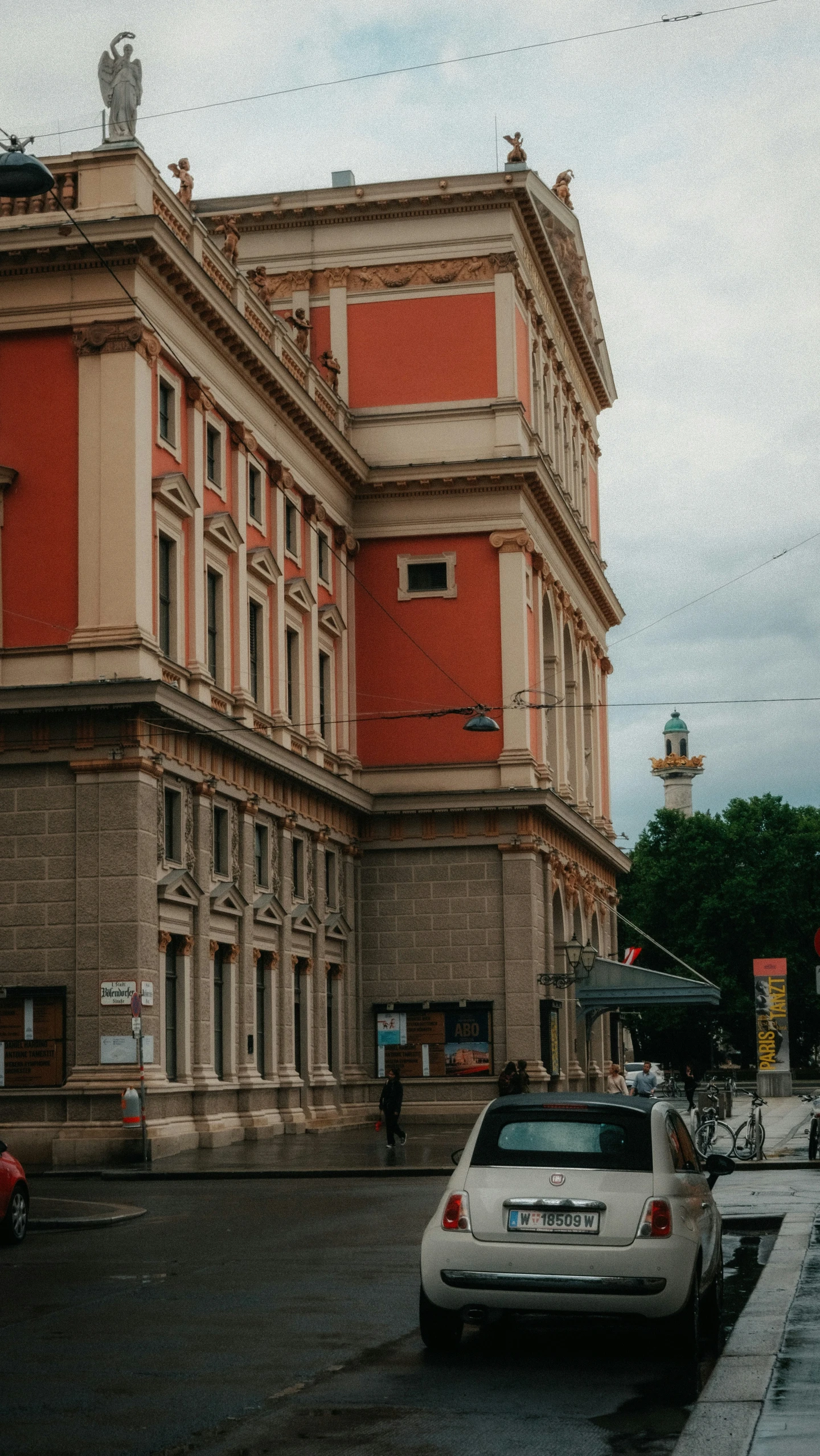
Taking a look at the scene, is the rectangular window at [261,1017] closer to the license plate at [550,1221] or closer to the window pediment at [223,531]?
the window pediment at [223,531]

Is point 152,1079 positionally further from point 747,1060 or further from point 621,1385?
point 747,1060

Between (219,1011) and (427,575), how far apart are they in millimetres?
16823

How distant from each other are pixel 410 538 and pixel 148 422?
17.1 meters

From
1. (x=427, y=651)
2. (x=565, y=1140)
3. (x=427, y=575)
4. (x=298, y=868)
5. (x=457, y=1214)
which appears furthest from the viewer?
(x=427, y=575)

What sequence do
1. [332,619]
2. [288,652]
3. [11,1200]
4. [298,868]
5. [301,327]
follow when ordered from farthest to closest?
1. [332,619]
2. [301,327]
3. [288,652]
4. [298,868]
5. [11,1200]

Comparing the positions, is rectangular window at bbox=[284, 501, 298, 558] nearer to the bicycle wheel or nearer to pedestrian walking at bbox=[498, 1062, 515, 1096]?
pedestrian walking at bbox=[498, 1062, 515, 1096]

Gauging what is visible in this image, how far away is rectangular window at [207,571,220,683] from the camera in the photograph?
132 feet

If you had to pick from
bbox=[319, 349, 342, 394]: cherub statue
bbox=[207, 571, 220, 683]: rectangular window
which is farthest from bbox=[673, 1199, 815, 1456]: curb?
bbox=[319, 349, 342, 394]: cherub statue

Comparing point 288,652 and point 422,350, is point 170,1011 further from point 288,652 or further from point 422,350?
point 422,350

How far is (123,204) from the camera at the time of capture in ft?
117

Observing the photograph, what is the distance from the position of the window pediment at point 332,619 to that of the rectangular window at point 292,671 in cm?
238

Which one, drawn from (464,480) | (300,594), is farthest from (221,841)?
(464,480)

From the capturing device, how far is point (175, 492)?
37.9 m

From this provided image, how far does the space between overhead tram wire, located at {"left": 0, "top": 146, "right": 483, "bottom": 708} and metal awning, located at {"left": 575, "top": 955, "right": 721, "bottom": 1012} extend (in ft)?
29.2
